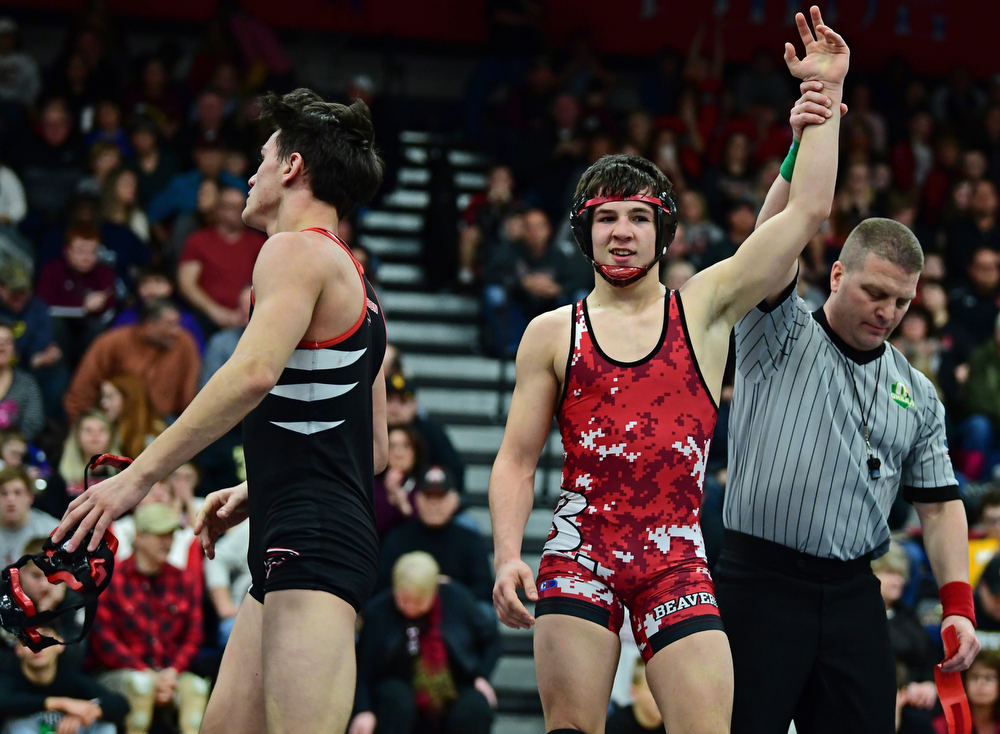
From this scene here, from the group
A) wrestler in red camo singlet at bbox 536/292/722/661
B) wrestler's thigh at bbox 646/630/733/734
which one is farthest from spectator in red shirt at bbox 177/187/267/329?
wrestler's thigh at bbox 646/630/733/734

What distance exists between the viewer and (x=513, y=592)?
3311 millimetres

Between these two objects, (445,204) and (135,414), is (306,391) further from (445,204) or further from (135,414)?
(445,204)

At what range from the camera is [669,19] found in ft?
44.4

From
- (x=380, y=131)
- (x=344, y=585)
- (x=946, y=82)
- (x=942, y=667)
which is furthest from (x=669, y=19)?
(x=344, y=585)

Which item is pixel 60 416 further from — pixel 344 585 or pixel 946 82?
pixel 946 82

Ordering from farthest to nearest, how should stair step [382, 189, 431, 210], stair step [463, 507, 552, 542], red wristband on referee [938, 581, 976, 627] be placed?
stair step [382, 189, 431, 210] → stair step [463, 507, 552, 542] → red wristband on referee [938, 581, 976, 627]

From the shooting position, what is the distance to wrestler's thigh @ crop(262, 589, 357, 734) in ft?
10.2

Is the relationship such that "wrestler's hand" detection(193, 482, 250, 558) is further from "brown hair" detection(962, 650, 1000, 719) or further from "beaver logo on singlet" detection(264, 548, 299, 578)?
"brown hair" detection(962, 650, 1000, 719)

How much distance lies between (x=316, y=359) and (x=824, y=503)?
171 centimetres

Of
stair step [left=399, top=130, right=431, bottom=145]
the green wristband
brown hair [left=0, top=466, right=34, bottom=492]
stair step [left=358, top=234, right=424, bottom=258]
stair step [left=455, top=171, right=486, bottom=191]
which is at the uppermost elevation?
stair step [left=399, top=130, right=431, bottom=145]

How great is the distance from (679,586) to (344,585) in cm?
91

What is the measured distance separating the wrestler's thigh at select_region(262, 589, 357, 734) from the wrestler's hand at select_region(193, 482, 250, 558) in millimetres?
453

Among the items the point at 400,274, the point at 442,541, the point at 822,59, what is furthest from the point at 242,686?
the point at 400,274

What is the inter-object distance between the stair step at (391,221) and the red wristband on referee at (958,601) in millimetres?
7142
